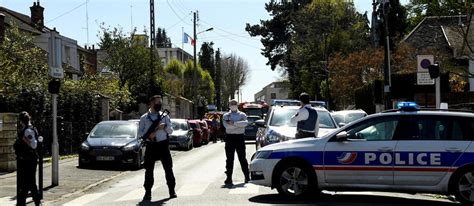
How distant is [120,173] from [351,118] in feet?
31.5

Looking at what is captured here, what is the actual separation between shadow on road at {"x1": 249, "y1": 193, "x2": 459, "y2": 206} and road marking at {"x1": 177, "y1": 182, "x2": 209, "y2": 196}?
1.46 m

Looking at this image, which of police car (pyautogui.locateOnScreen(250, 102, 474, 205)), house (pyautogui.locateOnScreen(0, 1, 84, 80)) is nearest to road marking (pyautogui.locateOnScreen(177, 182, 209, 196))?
police car (pyautogui.locateOnScreen(250, 102, 474, 205))

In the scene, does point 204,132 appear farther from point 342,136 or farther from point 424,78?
point 342,136

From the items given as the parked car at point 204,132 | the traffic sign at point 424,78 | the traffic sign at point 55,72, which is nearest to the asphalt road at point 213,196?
the traffic sign at point 55,72

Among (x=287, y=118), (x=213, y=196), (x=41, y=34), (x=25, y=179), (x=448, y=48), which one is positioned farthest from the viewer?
(x=41, y=34)

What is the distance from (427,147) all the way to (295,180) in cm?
220

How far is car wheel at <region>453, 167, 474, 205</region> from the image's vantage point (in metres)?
10.0

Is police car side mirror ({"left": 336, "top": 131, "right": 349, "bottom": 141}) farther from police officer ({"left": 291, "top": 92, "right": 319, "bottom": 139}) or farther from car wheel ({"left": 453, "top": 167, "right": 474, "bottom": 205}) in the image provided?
police officer ({"left": 291, "top": 92, "right": 319, "bottom": 139})

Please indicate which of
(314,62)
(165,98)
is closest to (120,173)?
(165,98)

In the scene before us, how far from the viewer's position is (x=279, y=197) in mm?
11297

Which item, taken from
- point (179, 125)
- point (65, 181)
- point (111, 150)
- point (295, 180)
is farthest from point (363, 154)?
point (179, 125)

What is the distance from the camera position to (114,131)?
20.4 metres

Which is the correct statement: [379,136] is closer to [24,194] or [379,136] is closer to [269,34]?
[24,194]

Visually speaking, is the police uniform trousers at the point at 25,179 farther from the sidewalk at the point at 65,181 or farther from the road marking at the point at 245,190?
the road marking at the point at 245,190
